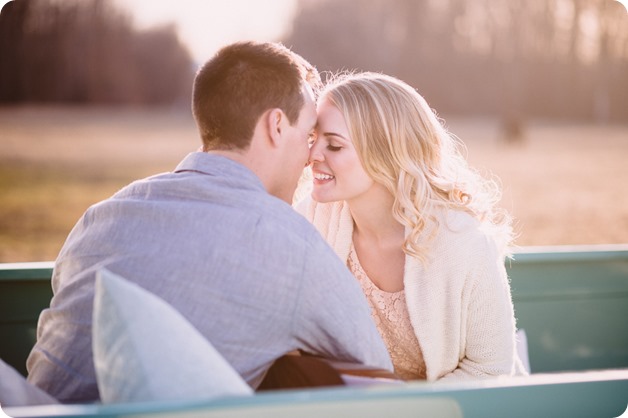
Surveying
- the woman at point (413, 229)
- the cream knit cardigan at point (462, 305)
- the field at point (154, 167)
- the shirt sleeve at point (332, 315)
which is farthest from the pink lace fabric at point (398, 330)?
the field at point (154, 167)

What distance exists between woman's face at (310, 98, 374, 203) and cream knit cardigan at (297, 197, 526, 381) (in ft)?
1.31

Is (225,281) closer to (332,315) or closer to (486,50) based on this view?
(332,315)

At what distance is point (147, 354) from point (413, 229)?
1.57 metres

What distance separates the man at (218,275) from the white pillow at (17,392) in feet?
0.51

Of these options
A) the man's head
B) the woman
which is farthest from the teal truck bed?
the man's head

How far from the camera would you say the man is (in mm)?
1863

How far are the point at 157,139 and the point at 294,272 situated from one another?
20409 millimetres

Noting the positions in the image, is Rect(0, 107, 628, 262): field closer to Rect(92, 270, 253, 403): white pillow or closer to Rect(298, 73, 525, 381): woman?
Rect(298, 73, 525, 381): woman

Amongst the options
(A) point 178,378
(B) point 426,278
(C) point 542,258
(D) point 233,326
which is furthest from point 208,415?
(C) point 542,258

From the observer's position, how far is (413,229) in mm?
2859

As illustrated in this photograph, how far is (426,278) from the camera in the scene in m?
2.80

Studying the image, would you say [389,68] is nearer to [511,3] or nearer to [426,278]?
[511,3]

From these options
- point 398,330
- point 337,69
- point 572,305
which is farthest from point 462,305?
point 337,69

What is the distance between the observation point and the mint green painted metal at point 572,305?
367 cm
